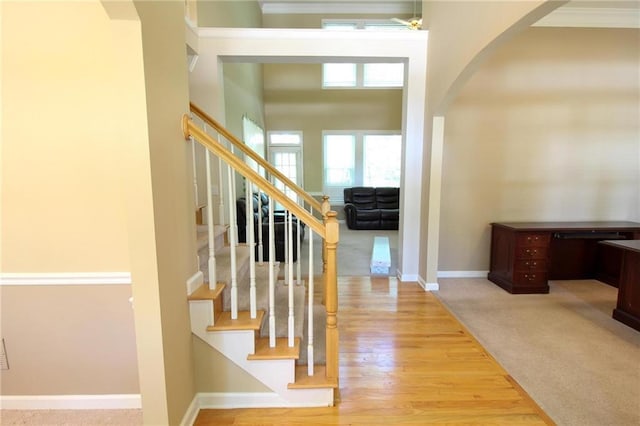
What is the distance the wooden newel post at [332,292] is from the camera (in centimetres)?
175

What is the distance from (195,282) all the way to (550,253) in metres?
4.05

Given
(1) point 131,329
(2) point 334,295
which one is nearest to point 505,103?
(2) point 334,295

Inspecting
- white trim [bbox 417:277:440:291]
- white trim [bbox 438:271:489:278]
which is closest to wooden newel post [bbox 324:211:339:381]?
white trim [bbox 417:277:440:291]

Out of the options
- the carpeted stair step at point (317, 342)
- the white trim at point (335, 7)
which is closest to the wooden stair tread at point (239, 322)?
the carpeted stair step at point (317, 342)

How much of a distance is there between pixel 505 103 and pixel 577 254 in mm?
2196

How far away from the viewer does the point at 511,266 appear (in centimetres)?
369

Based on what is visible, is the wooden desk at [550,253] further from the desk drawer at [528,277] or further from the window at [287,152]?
the window at [287,152]

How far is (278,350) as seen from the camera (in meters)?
1.87

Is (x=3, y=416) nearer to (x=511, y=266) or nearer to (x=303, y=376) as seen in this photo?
(x=303, y=376)

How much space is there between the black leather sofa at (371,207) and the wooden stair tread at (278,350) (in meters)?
5.86

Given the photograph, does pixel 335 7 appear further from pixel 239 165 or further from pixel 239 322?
pixel 239 322

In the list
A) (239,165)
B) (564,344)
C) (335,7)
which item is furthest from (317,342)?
(335,7)

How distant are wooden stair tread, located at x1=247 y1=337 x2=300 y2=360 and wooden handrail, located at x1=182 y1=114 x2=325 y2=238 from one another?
28.8 inches

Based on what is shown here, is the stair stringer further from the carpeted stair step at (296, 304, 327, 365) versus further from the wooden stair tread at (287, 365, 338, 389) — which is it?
the carpeted stair step at (296, 304, 327, 365)
